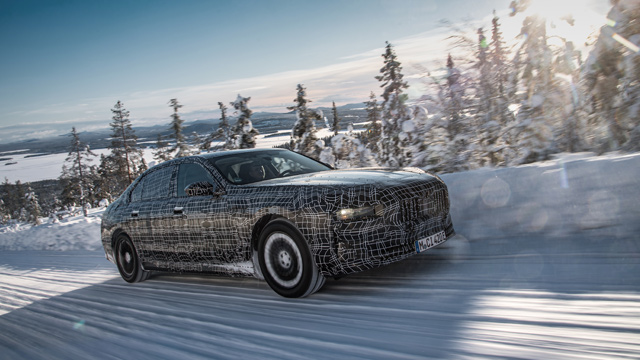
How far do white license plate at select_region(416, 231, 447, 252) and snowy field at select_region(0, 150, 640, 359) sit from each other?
31cm

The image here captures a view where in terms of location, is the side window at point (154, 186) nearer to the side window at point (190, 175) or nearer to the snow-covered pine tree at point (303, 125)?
the side window at point (190, 175)

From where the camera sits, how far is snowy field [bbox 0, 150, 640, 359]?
3.04 metres

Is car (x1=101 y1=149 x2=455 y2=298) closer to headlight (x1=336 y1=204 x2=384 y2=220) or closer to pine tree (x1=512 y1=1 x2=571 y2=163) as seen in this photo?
headlight (x1=336 y1=204 x2=384 y2=220)

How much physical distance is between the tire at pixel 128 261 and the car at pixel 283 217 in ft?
1.15

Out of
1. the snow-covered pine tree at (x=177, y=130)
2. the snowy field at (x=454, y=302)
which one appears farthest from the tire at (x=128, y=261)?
the snow-covered pine tree at (x=177, y=130)

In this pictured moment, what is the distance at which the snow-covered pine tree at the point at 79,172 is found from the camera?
65125 millimetres

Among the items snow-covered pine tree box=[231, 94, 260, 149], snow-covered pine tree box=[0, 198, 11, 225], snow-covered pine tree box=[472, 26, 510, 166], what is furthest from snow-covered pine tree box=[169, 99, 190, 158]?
snow-covered pine tree box=[0, 198, 11, 225]

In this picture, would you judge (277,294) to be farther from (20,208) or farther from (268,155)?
(20,208)

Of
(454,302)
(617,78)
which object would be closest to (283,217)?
(454,302)

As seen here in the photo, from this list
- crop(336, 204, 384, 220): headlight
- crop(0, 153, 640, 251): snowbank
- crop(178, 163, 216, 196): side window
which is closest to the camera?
crop(336, 204, 384, 220): headlight

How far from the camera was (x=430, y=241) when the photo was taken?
4.44m

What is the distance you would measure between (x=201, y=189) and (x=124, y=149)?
61390 millimetres

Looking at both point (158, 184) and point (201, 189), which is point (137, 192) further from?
point (201, 189)

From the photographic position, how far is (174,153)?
49562 mm
